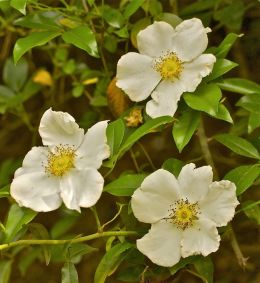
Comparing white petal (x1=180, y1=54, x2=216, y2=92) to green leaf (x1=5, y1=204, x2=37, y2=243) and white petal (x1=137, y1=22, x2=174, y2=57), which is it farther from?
green leaf (x1=5, y1=204, x2=37, y2=243)

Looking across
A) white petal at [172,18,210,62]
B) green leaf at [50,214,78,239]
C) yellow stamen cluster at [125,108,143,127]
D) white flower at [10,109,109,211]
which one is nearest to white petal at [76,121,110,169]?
white flower at [10,109,109,211]

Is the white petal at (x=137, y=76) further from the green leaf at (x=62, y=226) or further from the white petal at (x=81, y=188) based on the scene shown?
the green leaf at (x=62, y=226)

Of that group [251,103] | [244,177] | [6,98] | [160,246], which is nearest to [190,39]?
[251,103]

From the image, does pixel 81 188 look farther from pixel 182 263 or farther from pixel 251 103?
pixel 251 103

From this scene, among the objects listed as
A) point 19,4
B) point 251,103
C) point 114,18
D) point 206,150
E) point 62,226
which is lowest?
point 62,226

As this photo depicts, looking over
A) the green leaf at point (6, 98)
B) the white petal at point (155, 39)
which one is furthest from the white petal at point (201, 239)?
the green leaf at point (6, 98)

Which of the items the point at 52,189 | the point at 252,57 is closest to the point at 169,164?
the point at 52,189

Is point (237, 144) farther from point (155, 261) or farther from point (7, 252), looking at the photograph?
point (7, 252)
